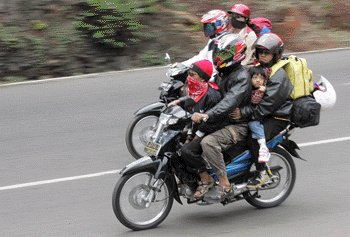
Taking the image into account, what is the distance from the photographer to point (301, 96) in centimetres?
506

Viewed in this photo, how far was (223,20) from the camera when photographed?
6.83m

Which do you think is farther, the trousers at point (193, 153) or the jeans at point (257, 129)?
the jeans at point (257, 129)

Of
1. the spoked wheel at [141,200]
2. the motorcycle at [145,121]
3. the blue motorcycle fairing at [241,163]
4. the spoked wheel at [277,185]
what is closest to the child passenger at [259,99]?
the blue motorcycle fairing at [241,163]

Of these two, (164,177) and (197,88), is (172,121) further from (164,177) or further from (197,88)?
(164,177)

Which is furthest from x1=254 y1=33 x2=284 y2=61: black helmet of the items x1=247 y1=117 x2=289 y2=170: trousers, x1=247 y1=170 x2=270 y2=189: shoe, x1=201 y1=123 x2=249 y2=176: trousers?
x1=247 y1=170 x2=270 y2=189: shoe

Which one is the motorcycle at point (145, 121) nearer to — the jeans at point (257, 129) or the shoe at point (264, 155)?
the jeans at point (257, 129)

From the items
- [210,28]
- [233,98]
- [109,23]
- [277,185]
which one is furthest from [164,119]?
[109,23]

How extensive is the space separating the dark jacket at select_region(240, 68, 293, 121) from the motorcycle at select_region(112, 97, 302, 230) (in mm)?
390

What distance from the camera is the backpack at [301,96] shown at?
4973mm

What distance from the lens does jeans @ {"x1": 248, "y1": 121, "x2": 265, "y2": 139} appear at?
4.91m

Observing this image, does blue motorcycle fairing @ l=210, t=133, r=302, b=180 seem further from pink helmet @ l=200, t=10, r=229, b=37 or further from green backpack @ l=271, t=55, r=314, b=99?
pink helmet @ l=200, t=10, r=229, b=37

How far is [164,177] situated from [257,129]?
1.03 m

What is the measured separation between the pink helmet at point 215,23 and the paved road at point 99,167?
213 centimetres

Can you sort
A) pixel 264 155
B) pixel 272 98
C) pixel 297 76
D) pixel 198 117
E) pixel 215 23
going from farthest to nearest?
pixel 215 23 < pixel 297 76 < pixel 264 155 < pixel 272 98 < pixel 198 117
